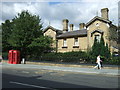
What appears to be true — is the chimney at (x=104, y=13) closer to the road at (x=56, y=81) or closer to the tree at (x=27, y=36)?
the tree at (x=27, y=36)

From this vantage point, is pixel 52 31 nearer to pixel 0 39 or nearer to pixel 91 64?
pixel 0 39

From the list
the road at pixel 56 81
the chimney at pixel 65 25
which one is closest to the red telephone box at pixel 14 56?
the road at pixel 56 81

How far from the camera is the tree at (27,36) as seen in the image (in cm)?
2594

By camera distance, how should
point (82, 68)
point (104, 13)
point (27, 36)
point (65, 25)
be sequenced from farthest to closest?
point (65, 25), point (104, 13), point (27, 36), point (82, 68)

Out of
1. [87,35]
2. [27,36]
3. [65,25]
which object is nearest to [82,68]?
[27,36]

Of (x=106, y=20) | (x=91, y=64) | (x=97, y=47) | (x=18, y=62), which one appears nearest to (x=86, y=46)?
(x=97, y=47)

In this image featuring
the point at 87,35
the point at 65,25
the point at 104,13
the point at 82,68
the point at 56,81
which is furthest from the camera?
the point at 65,25

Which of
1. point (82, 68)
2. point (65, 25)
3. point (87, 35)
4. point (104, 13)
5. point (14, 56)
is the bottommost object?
point (82, 68)

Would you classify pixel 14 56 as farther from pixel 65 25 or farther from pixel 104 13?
pixel 104 13

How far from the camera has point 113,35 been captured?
764 inches

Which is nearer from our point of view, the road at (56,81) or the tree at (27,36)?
the road at (56,81)

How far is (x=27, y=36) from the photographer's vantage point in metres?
26.2

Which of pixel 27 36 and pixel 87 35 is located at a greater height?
pixel 87 35

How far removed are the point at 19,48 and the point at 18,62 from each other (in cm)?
268
